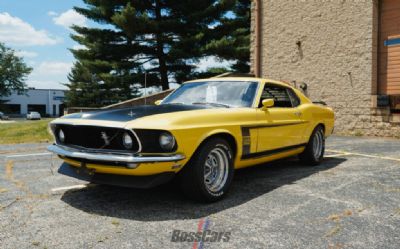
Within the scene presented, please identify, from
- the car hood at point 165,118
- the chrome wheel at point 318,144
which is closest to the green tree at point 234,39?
the chrome wheel at point 318,144

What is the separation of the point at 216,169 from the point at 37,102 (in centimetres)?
7791

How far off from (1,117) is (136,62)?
139ft

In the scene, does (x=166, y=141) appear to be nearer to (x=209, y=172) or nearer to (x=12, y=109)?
(x=209, y=172)

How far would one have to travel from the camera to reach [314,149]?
609cm

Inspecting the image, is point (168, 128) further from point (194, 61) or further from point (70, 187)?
point (194, 61)

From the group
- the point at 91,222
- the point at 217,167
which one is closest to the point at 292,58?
the point at 217,167

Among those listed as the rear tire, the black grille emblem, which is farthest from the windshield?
the rear tire

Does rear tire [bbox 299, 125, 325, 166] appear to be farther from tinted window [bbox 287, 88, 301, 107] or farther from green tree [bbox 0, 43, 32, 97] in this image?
green tree [bbox 0, 43, 32, 97]

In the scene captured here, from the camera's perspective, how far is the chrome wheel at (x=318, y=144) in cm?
611

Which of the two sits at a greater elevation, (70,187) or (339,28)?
(339,28)

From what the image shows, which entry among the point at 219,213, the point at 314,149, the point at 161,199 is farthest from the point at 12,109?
the point at 219,213

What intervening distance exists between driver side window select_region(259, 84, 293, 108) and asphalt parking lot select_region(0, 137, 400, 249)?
103cm

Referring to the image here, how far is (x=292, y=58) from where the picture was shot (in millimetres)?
14812

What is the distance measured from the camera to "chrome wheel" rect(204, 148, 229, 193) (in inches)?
154
